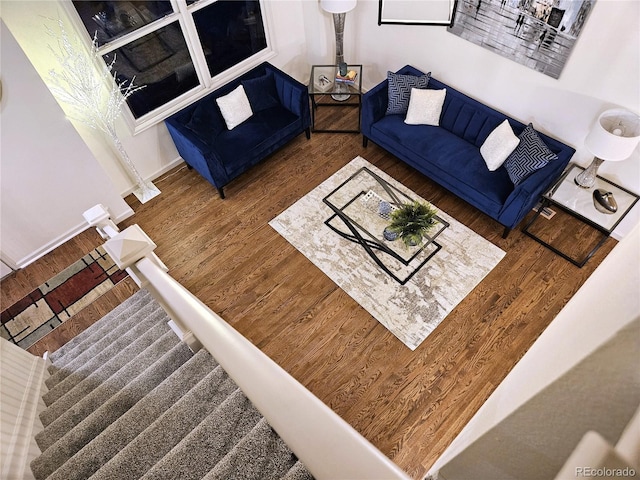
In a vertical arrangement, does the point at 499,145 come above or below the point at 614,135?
below

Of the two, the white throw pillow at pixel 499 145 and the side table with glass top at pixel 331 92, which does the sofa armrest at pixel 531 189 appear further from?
the side table with glass top at pixel 331 92

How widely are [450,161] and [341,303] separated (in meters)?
1.66

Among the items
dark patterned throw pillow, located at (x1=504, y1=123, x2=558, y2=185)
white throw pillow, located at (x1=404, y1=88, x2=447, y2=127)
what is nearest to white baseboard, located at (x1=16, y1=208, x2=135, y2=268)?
white throw pillow, located at (x1=404, y1=88, x2=447, y2=127)

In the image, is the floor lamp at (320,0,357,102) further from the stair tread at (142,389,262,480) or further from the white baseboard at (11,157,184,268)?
the stair tread at (142,389,262,480)

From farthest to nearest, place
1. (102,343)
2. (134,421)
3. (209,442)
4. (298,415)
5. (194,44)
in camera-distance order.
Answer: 1. (194,44)
2. (102,343)
3. (134,421)
4. (209,442)
5. (298,415)

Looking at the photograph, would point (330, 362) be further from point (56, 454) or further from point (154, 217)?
point (154, 217)

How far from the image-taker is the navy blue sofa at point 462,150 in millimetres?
3592

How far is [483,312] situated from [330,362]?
1.32 m

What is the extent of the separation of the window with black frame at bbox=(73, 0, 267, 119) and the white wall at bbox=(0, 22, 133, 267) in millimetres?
693

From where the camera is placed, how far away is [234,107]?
4352 millimetres

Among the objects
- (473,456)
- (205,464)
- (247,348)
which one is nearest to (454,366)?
(205,464)

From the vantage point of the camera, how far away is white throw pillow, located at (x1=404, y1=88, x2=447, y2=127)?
13.7 feet

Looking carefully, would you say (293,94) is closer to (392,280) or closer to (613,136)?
(392,280)

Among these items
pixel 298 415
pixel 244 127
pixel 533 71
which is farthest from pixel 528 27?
pixel 298 415
